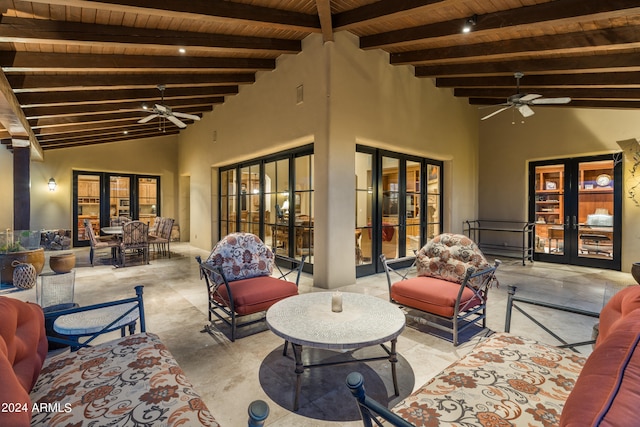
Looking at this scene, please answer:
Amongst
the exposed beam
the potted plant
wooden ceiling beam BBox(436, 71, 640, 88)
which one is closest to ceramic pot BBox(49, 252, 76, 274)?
the potted plant

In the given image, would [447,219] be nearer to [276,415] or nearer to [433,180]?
[433,180]

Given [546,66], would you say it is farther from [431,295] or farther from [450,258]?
[431,295]

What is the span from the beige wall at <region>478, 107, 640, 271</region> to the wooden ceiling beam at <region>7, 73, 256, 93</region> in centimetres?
673

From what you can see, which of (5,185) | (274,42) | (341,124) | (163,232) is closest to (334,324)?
(341,124)

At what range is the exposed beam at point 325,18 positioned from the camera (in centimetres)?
366

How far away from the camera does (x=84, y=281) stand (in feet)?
17.0

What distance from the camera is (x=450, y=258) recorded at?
11.0ft

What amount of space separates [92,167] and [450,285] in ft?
35.0

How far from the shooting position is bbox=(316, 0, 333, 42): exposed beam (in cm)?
366

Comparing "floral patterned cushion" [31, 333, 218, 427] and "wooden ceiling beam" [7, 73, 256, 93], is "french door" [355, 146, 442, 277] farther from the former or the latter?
"floral patterned cushion" [31, 333, 218, 427]

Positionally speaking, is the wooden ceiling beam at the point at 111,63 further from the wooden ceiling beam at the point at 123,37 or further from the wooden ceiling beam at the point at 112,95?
the wooden ceiling beam at the point at 112,95

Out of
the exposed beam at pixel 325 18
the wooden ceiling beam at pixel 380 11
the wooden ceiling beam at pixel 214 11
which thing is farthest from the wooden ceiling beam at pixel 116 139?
the wooden ceiling beam at pixel 380 11

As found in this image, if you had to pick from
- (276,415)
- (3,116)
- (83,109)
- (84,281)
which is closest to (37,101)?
(3,116)

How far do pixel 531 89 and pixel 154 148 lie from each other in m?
10.8
